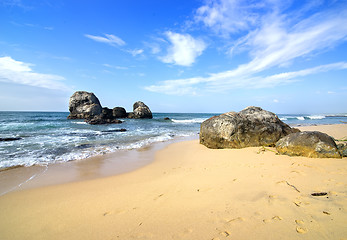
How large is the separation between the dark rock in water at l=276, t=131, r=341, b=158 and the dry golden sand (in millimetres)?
444

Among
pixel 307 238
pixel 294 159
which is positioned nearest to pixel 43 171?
pixel 307 238

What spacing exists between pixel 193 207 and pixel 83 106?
1584 inches

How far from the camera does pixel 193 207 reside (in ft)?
8.05

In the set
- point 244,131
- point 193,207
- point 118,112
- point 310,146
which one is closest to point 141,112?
point 118,112

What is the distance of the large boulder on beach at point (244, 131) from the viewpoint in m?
6.86

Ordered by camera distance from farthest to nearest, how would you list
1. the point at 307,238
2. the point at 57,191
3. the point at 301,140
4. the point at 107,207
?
the point at 301,140
the point at 57,191
the point at 107,207
the point at 307,238

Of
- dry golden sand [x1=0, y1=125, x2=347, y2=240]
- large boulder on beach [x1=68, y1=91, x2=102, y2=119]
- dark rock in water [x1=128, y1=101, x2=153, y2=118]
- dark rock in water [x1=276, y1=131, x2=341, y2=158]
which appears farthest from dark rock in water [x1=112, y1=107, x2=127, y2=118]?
dark rock in water [x1=276, y1=131, x2=341, y2=158]

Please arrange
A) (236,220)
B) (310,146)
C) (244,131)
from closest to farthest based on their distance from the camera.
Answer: (236,220)
(310,146)
(244,131)

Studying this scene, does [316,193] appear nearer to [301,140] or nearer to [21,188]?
[301,140]

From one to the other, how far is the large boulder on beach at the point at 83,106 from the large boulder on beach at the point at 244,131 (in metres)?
34.7

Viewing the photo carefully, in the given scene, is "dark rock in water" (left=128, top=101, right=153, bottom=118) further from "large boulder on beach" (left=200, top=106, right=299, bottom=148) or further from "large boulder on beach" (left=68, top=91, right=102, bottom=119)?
"large boulder on beach" (left=200, top=106, right=299, bottom=148)

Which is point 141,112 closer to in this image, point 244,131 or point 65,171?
point 244,131

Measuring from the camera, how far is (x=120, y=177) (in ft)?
13.8

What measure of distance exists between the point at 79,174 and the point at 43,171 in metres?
1.18
